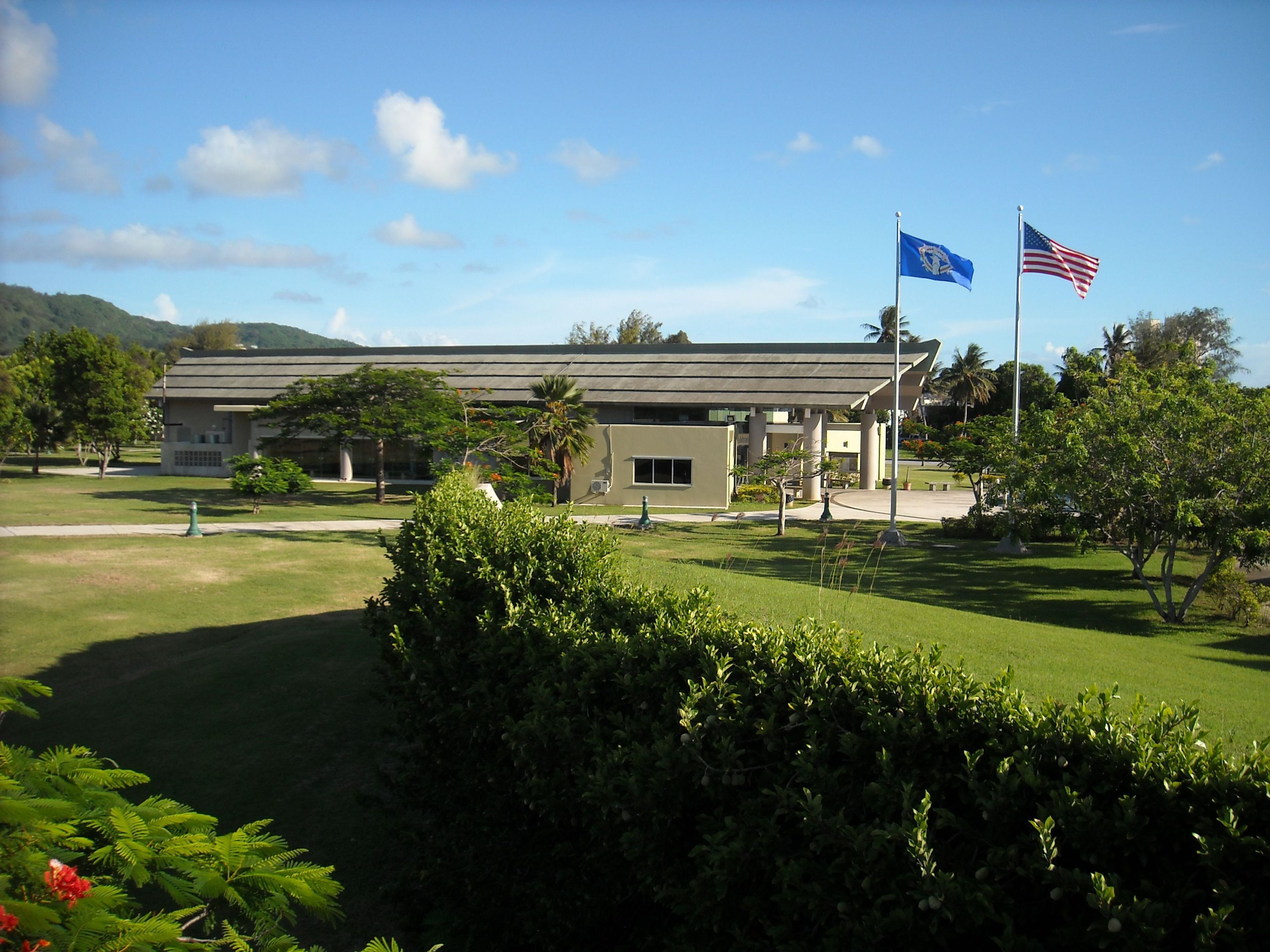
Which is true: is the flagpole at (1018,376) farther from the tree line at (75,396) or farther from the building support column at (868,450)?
the tree line at (75,396)

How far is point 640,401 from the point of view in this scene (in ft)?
136

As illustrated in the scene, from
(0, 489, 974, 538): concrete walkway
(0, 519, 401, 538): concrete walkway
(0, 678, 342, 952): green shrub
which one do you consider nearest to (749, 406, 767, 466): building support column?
(0, 489, 974, 538): concrete walkway

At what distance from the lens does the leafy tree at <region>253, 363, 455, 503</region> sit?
35156 mm

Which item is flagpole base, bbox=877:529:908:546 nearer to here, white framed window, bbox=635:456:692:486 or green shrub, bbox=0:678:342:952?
white framed window, bbox=635:456:692:486

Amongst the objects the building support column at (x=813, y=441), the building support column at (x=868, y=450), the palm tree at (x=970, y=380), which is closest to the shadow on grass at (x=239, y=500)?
the building support column at (x=813, y=441)

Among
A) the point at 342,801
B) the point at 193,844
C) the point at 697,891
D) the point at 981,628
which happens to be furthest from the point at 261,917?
the point at 981,628

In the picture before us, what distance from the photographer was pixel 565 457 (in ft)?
121

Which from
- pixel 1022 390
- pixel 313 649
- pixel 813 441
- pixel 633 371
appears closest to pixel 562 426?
pixel 633 371

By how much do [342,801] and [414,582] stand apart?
199cm

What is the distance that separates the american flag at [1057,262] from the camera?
83.7 feet

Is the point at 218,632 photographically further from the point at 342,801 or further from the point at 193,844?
the point at 193,844

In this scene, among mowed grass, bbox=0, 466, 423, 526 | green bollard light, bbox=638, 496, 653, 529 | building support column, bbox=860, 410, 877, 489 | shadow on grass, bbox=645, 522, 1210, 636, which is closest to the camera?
shadow on grass, bbox=645, 522, 1210, 636

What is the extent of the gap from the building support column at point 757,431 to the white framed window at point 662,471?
394 cm

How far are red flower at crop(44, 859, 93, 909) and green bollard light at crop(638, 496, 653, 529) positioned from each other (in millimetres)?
26614
